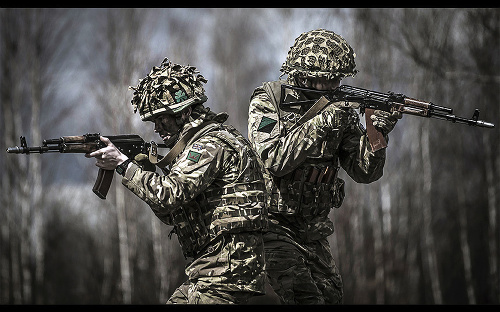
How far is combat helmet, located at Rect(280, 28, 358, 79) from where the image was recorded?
7.39 metres

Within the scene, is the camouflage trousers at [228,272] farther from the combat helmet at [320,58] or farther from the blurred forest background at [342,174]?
the blurred forest background at [342,174]

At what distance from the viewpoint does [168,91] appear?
239 inches

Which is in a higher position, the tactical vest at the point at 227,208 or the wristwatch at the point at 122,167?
the wristwatch at the point at 122,167

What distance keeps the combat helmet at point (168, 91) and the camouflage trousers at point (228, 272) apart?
1036 millimetres

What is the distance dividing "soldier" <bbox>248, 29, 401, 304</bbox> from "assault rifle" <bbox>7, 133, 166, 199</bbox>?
1.17 m

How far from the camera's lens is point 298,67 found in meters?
7.49

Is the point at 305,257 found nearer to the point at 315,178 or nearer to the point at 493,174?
the point at 315,178

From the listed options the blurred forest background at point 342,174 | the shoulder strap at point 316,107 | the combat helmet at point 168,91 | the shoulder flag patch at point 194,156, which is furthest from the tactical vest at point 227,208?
the blurred forest background at point 342,174

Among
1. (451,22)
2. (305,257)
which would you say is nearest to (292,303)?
(305,257)

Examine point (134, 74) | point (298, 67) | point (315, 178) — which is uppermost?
point (134, 74)

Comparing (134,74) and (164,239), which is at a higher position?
(134,74)

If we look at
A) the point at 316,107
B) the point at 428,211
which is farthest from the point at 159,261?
the point at 316,107

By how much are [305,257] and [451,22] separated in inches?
558

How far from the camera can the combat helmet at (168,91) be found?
6.06 meters
